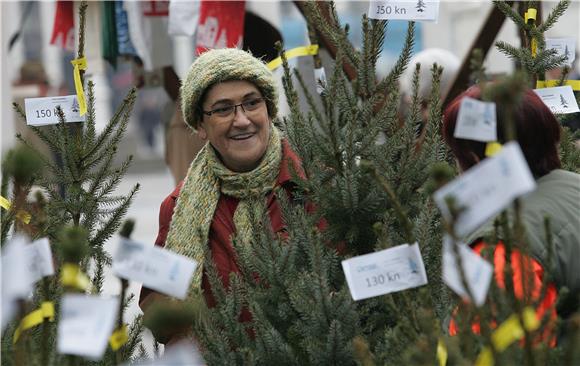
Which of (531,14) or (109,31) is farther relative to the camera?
(109,31)

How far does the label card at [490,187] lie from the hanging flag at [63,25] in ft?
18.6

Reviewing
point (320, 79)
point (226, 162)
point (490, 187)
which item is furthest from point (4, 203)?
point (490, 187)

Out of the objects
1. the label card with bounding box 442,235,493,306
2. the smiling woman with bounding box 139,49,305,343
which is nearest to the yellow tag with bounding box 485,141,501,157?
the label card with bounding box 442,235,493,306

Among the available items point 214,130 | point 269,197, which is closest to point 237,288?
point 269,197

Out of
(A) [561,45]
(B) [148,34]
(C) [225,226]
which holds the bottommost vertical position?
(C) [225,226]

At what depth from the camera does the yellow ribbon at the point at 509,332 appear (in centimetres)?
199

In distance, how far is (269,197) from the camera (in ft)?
12.0

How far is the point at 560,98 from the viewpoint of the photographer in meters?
3.81

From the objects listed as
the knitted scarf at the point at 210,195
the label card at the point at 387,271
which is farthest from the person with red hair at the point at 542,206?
the knitted scarf at the point at 210,195

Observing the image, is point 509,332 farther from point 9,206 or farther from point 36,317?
point 9,206

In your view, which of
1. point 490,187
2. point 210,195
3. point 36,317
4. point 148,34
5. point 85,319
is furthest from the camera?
point 148,34

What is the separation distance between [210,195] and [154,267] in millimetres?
1687

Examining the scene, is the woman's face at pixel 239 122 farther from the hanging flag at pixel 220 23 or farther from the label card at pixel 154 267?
the hanging flag at pixel 220 23

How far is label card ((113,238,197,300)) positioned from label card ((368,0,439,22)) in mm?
1570
